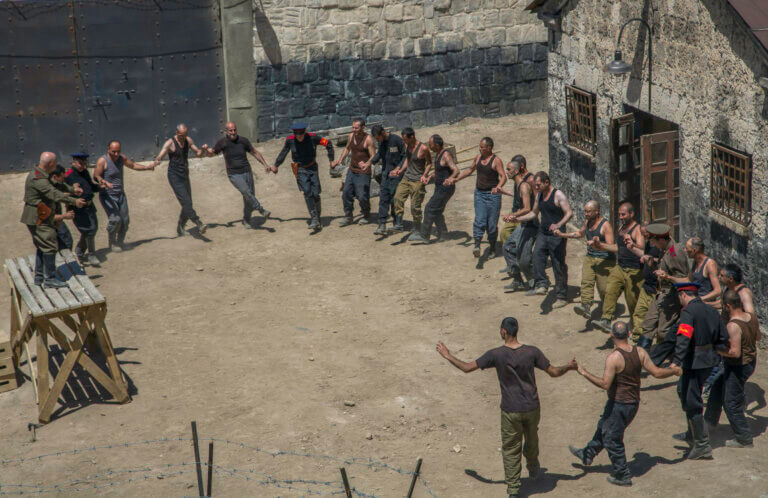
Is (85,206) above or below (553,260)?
above

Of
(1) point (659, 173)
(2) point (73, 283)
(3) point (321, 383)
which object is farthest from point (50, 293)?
(1) point (659, 173)

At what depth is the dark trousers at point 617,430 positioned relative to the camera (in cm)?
857

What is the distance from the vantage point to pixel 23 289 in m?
11.1

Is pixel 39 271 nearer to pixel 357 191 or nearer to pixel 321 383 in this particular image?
pixel 321 383

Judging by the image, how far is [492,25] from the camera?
20.2 m

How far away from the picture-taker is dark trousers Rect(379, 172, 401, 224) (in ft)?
49.3

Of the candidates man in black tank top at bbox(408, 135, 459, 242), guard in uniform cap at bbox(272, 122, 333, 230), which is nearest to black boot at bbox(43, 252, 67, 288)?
guard in uniform cap at bbox(272, 122, 333, 230)

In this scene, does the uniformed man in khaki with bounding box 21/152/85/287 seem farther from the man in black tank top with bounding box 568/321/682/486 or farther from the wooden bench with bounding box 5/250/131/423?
the man in black tank top with bounding box 568/321/682/486

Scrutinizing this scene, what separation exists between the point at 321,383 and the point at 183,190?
18.8 feet

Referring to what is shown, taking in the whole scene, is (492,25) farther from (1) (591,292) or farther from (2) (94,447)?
(2) (94,447)

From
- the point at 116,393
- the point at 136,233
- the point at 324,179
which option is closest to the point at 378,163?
the point at 324,179

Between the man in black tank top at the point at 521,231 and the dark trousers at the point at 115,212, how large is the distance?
6005 mm

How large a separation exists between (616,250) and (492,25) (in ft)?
32.9

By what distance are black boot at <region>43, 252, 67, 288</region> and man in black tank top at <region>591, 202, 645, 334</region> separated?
6203 millimetres
